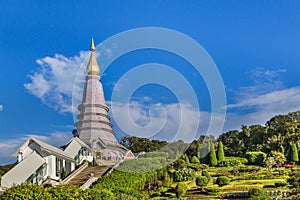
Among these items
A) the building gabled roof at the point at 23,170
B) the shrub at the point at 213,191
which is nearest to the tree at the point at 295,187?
the shrub at the point at 213,191

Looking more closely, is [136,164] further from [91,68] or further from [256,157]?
[91,68]

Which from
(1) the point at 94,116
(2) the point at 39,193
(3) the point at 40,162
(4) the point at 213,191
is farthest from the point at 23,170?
(1) the point at 94,116

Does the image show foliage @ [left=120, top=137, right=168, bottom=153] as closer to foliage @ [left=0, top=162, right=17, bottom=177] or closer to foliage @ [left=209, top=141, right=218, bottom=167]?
foliage @ [left=209, top=141, right=218, bottom=167]

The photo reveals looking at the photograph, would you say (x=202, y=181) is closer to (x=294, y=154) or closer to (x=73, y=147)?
(x=73, y=147)

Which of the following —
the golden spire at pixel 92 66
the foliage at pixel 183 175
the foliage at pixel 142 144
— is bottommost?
the foliage at pixel 183 175

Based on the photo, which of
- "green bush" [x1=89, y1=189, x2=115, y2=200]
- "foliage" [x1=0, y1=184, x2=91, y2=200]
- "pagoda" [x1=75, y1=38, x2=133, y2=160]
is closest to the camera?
"foliage" [x1=0, y1=184, x2=91, y2=200]

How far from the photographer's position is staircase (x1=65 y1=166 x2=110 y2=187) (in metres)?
20.6

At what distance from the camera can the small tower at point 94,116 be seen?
33.4 metres

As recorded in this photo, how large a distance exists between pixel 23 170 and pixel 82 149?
743 cm

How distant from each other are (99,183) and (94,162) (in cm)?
762

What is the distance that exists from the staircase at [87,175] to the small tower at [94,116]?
840cm

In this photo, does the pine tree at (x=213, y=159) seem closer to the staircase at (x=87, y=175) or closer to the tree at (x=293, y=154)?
the tree at (x=293, y=154)

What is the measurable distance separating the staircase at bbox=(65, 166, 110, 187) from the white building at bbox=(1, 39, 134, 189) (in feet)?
3.06

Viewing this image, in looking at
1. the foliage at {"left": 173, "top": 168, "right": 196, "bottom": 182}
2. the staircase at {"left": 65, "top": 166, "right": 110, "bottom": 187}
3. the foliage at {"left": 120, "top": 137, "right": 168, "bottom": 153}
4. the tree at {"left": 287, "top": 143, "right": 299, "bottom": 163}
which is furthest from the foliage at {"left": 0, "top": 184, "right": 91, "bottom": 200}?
the foliage at {"left": 120, "top": 137, "right": 168, "bottom": 153}
